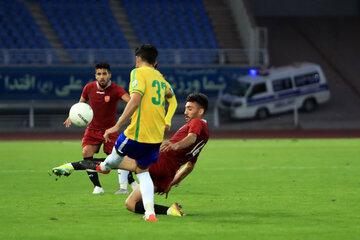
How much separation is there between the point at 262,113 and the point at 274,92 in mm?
1162

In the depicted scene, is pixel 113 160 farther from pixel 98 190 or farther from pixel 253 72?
pixel 253 72

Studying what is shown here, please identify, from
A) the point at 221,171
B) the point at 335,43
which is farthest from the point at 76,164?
the point at 335,43

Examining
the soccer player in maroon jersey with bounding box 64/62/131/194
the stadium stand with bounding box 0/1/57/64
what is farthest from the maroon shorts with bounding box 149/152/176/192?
the stadium stand with bounding box 0/1/57/64

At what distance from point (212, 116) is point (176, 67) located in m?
2.74

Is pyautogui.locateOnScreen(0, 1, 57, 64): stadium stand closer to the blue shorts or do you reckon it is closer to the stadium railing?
the stadium railing

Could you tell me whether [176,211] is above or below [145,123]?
below

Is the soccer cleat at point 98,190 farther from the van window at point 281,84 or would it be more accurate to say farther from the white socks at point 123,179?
the van window at point 281,84

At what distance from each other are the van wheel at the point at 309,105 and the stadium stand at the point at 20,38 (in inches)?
464

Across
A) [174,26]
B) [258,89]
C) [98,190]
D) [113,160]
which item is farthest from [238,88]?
[113,160]

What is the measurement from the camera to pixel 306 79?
34938mm

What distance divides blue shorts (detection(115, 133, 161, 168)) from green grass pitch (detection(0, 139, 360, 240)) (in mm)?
649

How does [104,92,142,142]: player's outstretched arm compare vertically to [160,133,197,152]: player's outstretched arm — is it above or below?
above

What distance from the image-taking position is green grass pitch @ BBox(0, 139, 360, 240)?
718 cm

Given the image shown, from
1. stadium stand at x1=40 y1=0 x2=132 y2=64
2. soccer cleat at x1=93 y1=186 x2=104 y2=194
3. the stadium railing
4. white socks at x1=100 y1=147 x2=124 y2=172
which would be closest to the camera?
white socks at x1=100 y1=147 x2=124 y2=172
